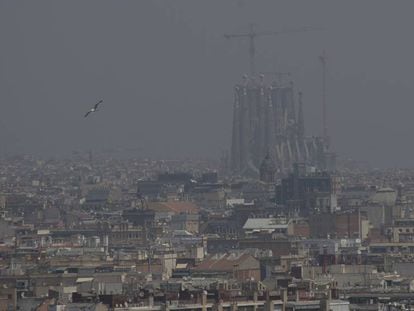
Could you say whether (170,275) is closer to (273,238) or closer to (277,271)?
(277,271)

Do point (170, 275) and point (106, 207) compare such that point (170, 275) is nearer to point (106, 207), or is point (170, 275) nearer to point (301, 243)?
point (301, 243)

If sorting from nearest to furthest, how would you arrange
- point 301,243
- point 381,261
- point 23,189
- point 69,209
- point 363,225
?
point 381,261 < point 301,243 < point 363,225 < point 69,209 < point 23,189

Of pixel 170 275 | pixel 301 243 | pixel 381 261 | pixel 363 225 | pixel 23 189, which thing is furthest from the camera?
pixel 23 189

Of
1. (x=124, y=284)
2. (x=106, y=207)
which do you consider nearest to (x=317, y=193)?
(x=106, y=207)

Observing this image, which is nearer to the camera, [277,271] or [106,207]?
[277,271]

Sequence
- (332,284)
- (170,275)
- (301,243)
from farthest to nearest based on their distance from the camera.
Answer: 1. (301,243)
2. (170,275)
3. (332,284)

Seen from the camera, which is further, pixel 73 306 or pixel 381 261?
pixel 381 261

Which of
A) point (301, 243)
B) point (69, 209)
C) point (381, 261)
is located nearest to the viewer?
point (381, 261)

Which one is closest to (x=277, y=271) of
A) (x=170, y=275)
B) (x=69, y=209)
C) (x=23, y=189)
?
(x=170, y=275)
